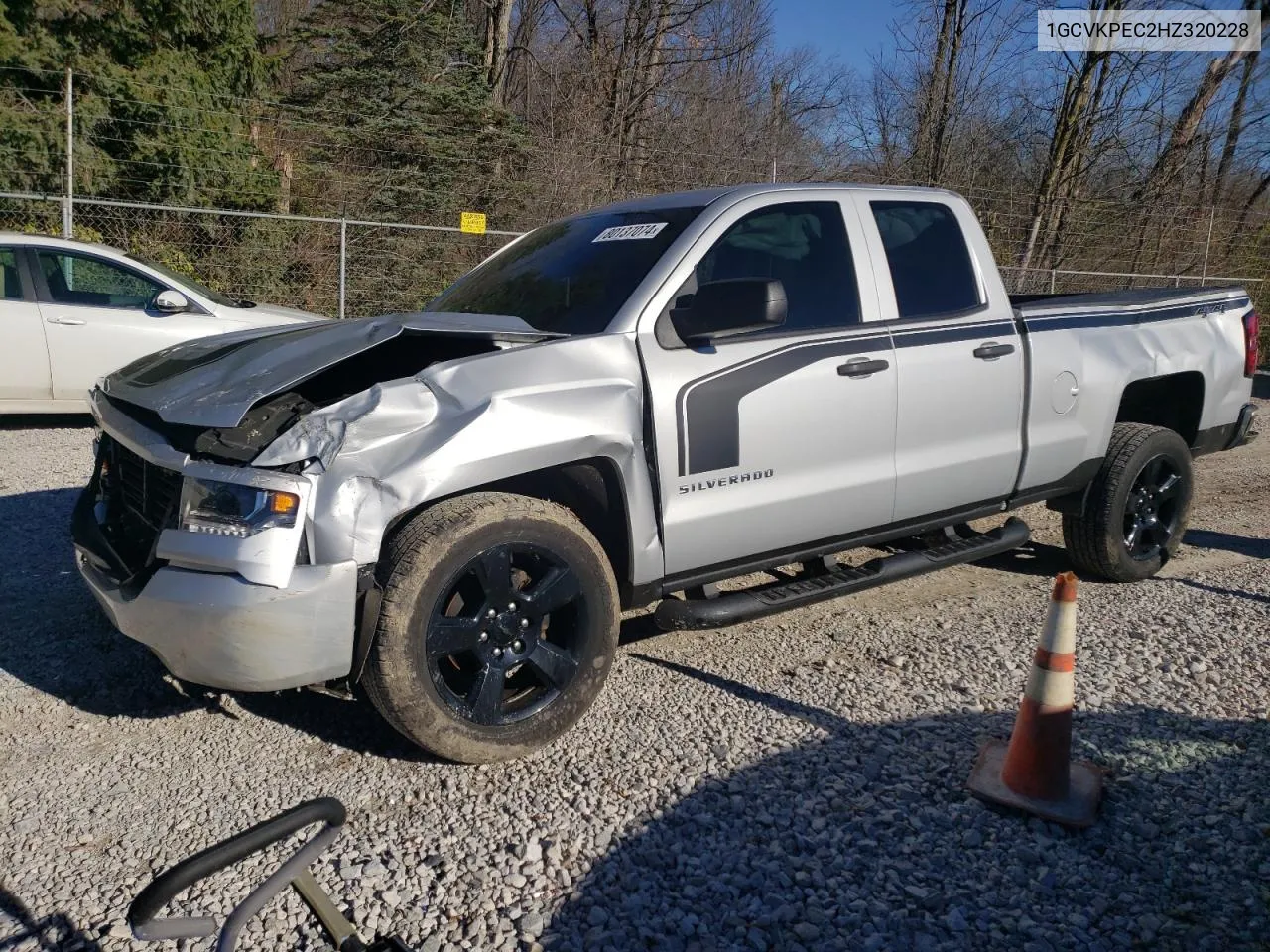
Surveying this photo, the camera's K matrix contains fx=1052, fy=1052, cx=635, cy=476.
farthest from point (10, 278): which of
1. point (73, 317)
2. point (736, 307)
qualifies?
point (736, 307)

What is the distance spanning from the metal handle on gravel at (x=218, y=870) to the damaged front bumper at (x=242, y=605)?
997mm

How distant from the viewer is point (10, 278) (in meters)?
8.41

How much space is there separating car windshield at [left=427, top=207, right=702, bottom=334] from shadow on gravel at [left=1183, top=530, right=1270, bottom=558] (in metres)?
4.06

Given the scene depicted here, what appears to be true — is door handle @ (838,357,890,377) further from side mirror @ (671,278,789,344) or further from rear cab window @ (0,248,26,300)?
rear cab window @ (0,248,26,300)

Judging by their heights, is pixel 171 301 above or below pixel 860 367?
above

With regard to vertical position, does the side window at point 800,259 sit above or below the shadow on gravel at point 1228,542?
above

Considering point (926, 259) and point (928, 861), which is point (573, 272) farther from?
point (928, 861)

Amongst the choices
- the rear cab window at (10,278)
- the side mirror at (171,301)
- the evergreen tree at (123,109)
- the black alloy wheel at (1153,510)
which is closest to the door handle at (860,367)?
the black alloy wheel at (1153,510)

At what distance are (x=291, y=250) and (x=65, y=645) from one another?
10.2m

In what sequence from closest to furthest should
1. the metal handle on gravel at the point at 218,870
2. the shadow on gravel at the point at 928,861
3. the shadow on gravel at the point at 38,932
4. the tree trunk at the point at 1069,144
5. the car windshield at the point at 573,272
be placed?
the metal handle on gravel at the point at 218,870, the shadow on gravel at the point at 38,932, the shadow on gravel at the point at 928,861, the car windshield at the point at 573,272, the tree trunk at the point at 1069,144

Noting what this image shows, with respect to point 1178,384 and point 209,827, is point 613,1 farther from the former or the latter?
point 209,827

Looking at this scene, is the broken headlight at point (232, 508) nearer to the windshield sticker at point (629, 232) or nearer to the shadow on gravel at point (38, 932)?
the shadow on gravel at point (38, 932)

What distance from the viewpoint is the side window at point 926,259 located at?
452 centimetres

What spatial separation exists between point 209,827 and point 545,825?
3.16 ft
